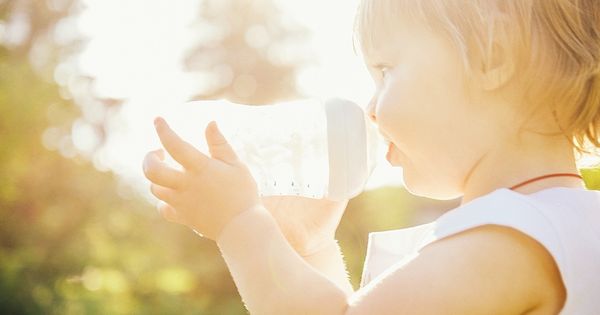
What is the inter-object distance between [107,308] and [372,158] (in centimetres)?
377

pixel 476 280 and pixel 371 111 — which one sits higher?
pixel 371 111

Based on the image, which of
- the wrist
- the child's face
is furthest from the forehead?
the wrist

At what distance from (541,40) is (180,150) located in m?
0.51

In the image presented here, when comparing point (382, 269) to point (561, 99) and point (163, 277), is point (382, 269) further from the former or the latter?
point (163, 277)

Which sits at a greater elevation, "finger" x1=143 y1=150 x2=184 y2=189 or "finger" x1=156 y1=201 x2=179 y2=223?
"finger" x1=143 y1=150 x2=184 y2=189

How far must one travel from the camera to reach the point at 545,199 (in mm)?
1121

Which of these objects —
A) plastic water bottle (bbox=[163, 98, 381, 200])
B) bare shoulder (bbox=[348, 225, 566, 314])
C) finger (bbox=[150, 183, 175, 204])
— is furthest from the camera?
plastic water bottle (bbox=[163, 98, 381, 200])

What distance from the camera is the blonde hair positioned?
1177 millimetres

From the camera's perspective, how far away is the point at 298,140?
1.59 m

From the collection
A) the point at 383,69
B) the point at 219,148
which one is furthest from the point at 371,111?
the point at 219,148

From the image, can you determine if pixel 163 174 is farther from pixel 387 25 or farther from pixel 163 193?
pixel 387 25

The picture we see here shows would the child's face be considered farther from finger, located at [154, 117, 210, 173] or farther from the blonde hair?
finger, located at [154, 117, 210, 173]

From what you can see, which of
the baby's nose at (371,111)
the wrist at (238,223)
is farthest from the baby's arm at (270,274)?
the baby's nose at (371,111)

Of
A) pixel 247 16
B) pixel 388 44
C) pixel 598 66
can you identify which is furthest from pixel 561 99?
pixel 247 16
